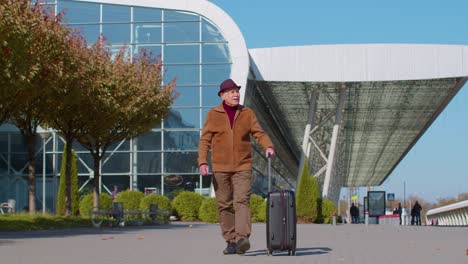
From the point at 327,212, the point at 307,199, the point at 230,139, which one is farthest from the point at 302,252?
the point at 327,212

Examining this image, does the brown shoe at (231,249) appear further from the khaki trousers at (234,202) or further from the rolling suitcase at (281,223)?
the rolling suitcase at (281,223)

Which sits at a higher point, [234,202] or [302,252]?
[234,202]

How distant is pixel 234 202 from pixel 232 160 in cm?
47

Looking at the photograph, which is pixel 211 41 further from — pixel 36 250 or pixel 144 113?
pixel 36 250

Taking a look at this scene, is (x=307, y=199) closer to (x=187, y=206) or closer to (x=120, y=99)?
(x=187, y=206)

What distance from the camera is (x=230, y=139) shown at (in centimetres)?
1016

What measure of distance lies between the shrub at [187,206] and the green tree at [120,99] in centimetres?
563

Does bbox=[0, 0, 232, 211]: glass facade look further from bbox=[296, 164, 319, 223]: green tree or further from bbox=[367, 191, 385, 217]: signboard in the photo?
bbox=[367, 191, 385, 217]: signboard

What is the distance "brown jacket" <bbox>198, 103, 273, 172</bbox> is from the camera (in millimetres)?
10109

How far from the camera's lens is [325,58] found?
40719mm

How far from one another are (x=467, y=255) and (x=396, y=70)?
101 feet

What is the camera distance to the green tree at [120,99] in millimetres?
26094

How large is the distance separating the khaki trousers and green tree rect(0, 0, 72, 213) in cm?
940

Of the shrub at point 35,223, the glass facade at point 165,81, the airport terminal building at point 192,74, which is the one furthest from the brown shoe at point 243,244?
the glass facade at point 165,81
